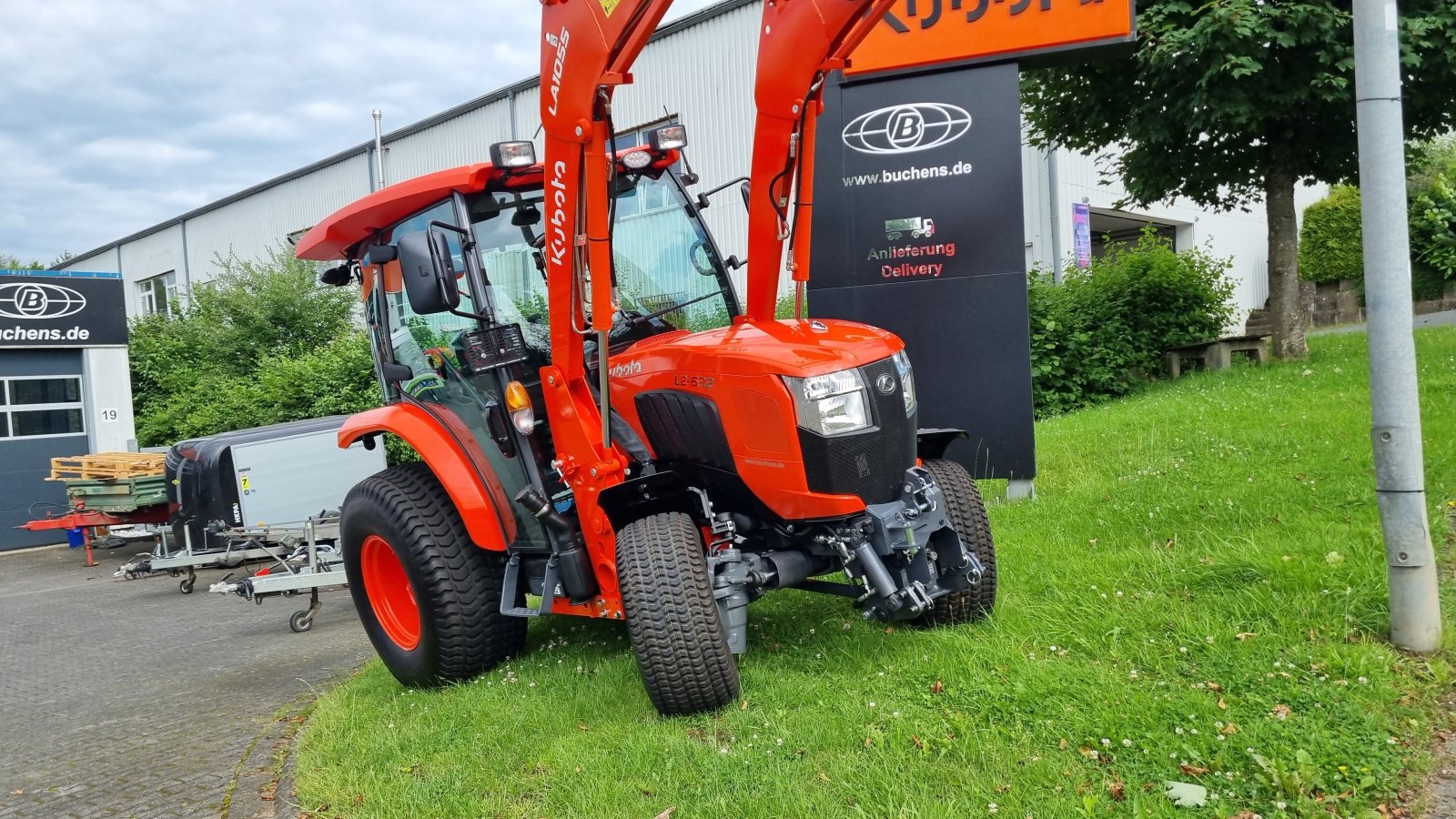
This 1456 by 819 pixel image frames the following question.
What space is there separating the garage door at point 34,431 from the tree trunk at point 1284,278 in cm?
1576

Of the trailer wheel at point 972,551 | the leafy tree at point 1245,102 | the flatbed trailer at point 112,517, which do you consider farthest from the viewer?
the flatbed trailer at point 112,517

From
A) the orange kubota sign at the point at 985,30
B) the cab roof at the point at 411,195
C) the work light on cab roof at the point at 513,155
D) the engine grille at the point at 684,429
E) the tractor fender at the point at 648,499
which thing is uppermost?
the orange kubota sign at the point at 985,30

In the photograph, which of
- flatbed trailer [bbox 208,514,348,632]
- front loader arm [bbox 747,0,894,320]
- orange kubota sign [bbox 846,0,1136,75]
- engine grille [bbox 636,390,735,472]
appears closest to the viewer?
engine grille [bbox 636,390,735,472]

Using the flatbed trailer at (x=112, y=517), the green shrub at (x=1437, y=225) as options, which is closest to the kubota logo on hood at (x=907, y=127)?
the green shrub at (x=1437, y=225)

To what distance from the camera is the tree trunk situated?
11.6 metres

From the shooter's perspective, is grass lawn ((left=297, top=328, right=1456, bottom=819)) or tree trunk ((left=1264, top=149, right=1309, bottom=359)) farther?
tree trunk ((left=1264, top=149, right=1309, bottom=359))

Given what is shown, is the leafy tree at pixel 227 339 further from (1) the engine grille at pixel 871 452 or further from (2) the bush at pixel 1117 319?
(1) the engine grille at pixel 871 452

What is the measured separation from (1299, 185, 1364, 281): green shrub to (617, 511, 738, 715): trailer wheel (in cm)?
2383

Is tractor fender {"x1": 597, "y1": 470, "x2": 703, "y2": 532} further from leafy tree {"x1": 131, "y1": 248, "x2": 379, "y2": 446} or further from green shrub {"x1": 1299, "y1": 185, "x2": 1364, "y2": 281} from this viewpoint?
green shrub {"x1": 1299, "y1": 185, "x2": 1364, "y2": 281}

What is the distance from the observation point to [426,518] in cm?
521

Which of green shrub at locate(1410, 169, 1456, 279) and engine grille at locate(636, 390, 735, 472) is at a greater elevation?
green shrub at locate(1410, 169, 1456, 279)

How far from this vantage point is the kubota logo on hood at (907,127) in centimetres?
741

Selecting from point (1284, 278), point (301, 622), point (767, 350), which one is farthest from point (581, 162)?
point (1284, 278)

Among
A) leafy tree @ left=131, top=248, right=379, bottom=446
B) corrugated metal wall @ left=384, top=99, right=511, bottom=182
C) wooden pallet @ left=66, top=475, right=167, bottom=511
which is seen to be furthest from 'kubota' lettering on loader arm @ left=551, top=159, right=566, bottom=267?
corrugated metal wall @ left=384, top=99, right=511, bottom=182
